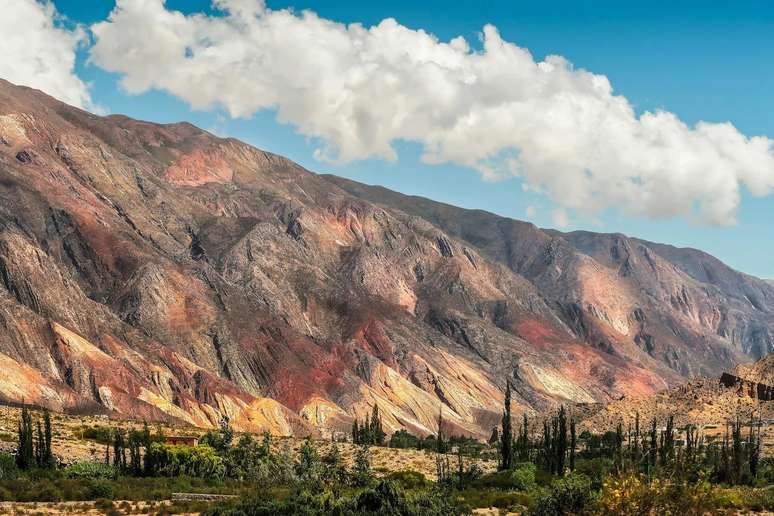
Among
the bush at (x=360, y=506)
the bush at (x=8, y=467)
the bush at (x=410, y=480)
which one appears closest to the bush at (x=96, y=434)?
the bush at (x=8, y=467)

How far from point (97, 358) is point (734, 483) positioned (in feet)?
403

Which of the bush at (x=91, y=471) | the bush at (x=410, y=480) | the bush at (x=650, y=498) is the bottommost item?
Result: the bush at (x=410, y=480)

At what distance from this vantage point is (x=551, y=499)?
1730 inches

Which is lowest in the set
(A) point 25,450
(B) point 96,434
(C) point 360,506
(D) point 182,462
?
(D) point 182,462

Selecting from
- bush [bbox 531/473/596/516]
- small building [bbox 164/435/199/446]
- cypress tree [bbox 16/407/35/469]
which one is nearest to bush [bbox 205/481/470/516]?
bush [bbox 531/473/596/516]

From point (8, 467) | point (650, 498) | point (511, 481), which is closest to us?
point (650, 498)

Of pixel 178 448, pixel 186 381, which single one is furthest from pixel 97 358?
pixel 178 448

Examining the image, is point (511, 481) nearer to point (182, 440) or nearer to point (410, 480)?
point (410, 480)

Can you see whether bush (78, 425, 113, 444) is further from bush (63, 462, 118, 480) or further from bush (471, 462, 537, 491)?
bush (471, 462, 537, 491)

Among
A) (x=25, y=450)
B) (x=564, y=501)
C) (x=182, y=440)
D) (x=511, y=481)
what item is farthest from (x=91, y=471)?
(x=564, y=501)

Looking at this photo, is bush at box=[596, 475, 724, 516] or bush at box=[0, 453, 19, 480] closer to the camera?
bush at box=[596, 475, 724, 516]

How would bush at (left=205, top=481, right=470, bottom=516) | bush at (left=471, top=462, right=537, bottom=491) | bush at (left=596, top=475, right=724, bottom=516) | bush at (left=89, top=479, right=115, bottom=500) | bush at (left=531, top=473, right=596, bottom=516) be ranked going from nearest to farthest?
1. bush at (left=596, top=475, right=724, bottom=516)
2. bush at (left=531, top=473, right=596, bottom=516)
3. bush at (left=205, top=481, right=470, bottom=516)
4. bush at (left=89, top=479, right=115, bottom=500)
5. bush at (left=471, top=462, right=537, bottom=491)

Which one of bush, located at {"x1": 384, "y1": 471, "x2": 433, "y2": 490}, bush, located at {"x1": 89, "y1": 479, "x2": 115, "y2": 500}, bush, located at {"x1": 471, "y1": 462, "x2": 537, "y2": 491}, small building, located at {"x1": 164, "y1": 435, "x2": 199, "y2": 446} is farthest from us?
small building, located at {"x1": 164, "y1": 435, "x2": 199, "y2": 446}

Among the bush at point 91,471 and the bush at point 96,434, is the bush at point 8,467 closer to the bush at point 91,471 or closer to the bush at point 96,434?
the bush at point 91,471
